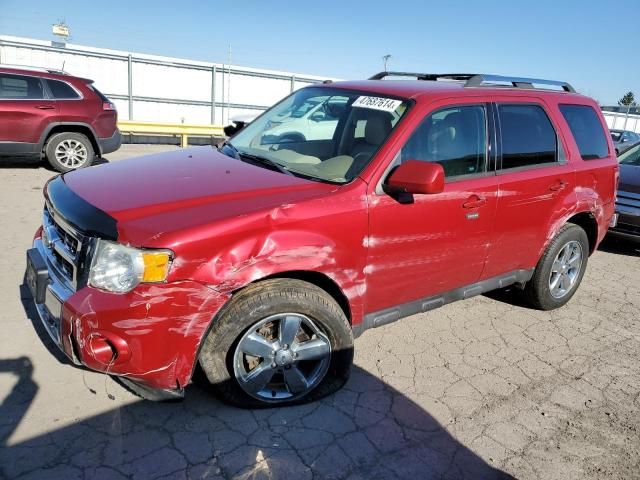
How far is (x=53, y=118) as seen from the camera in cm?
864

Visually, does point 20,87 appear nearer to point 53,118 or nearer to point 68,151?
point 53,118

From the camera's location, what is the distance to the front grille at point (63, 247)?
2.57 m

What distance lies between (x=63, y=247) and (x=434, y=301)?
2.43 meters

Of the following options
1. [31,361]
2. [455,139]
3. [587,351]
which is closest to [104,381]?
[31,361]

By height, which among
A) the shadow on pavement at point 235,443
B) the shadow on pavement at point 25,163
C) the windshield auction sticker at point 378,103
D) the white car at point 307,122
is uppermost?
the windshield auction sticker at point 378,103

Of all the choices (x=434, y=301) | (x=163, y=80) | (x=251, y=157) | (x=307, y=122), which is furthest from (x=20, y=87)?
(x=434, y=301)

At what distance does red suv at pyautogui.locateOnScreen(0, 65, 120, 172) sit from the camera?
8.33 meters

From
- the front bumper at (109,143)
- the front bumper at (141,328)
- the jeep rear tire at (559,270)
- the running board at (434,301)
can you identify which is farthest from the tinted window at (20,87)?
the jeep rear tire at (559,270)

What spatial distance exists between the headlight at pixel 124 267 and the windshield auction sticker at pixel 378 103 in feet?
5.93

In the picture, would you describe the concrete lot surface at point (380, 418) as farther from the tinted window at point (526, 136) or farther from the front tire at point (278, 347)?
the tinted window at point (526, 136)

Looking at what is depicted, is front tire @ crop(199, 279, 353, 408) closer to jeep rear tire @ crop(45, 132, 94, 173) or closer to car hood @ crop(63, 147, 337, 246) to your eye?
car hood @ crop(63, 147, 337, 246)

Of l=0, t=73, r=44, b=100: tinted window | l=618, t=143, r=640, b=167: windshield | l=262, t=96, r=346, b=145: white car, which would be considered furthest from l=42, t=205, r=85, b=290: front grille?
l=618, t=143, r=640, b=167: windshield

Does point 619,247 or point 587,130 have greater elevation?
point 587,130

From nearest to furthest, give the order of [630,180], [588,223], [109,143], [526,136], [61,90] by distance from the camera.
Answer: [526,136] → [588,223] → [630,180] → [61,90] → [109,143]
